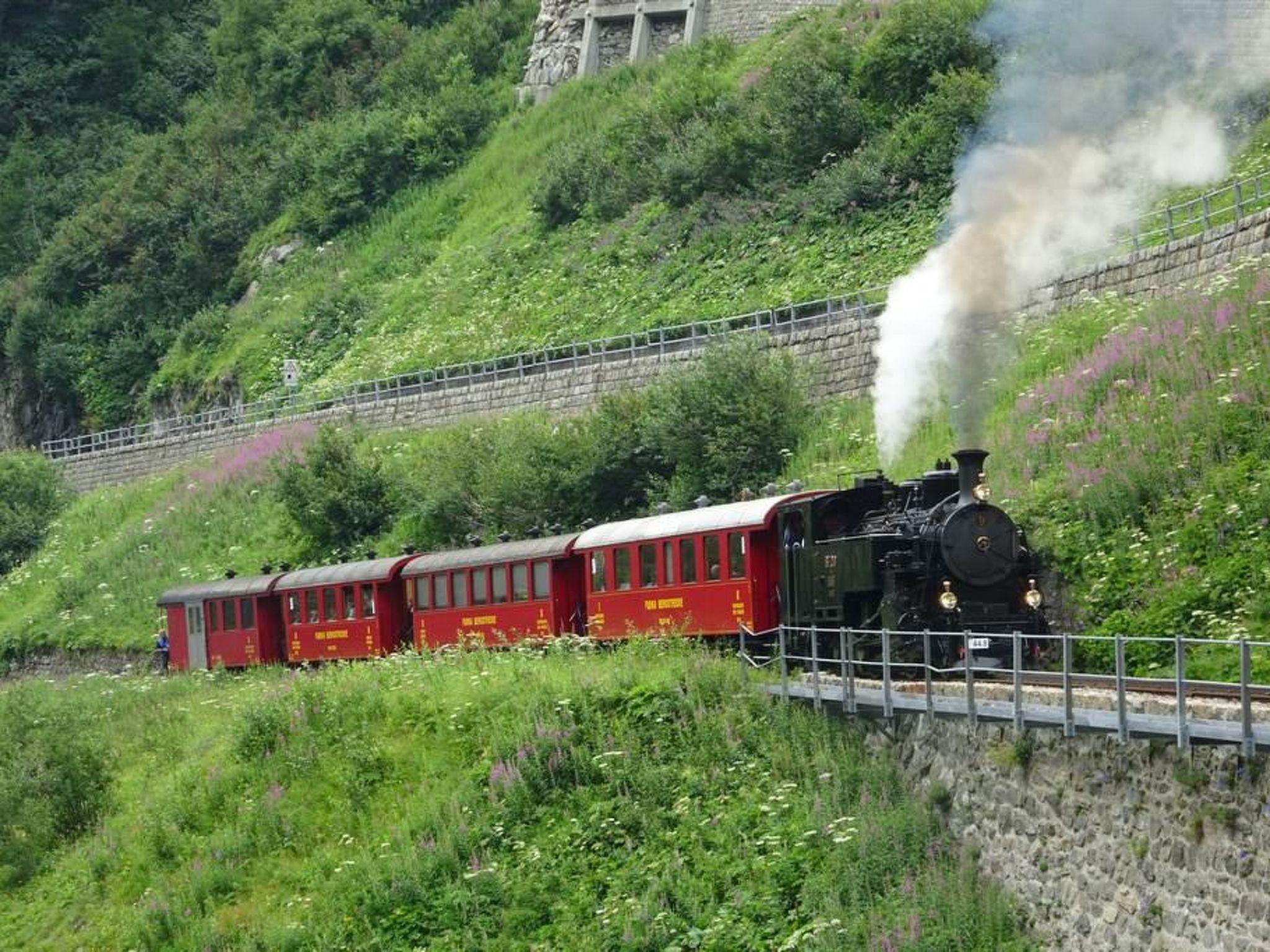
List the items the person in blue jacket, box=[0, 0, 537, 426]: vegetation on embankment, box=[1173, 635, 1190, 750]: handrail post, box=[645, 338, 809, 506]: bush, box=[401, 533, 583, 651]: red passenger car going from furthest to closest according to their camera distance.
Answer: box=[0, 0, 537, 426]: vegetation on embankment
the person in blue jacket
box=[645, 338, 809, 506]: bush
box=[401, 533, 583, 651]: red passenger car
box=[1173, 635, 1190, 750]: handrail post

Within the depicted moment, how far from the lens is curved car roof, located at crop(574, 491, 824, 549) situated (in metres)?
29.7

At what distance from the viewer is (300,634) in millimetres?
43000

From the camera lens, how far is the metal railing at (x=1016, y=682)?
1862cm

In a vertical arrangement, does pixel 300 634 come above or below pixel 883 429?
below

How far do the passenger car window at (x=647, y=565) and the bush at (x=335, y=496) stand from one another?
727 inches

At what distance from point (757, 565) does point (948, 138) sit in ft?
89.9

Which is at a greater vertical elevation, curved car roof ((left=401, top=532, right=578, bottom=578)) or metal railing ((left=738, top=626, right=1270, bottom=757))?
curved car roof ((left=401, top=532, right=578, bottom=578))

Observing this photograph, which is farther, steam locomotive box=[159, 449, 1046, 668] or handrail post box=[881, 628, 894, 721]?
steam locomotive box=[159, 449, 1046, 668]

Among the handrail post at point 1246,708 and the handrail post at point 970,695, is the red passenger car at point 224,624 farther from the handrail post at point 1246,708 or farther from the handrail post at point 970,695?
the handrail post at point 1246,708

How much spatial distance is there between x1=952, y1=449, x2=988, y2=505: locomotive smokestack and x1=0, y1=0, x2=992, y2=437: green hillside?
24.4 metres

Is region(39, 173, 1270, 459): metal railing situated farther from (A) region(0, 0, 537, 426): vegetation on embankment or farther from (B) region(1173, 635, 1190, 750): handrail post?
(B) region(1173, 635, 1190, 750): handrail post

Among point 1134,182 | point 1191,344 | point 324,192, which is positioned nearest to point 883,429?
point 1191,344

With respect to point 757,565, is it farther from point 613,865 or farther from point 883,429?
point 883,429

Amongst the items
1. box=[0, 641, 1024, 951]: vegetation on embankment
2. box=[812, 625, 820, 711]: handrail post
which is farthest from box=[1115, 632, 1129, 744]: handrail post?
box=[812, 625, 820, 711]: handrail post
